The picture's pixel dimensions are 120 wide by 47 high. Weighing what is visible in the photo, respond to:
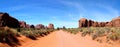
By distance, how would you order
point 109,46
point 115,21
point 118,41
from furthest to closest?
point 115,21 → point 118,41 → point 109,46

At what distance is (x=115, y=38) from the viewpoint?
1934 cm

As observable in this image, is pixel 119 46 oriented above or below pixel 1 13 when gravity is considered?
below

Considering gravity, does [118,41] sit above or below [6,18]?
below

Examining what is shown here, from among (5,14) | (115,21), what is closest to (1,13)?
(5,14)

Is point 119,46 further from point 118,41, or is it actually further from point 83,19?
point 83,19

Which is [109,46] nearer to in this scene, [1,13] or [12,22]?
[1,13]

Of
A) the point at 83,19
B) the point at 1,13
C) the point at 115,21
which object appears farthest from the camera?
the point at 83,19

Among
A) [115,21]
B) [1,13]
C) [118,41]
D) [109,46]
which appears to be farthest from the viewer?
[115,21]

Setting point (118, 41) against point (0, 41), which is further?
point (118, 41)

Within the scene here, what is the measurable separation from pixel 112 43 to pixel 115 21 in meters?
92.4

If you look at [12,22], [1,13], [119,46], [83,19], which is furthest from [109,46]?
[83,19]

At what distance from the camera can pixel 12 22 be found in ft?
248

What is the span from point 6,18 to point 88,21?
73.9 m

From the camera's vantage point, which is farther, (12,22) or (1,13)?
(12,22)
